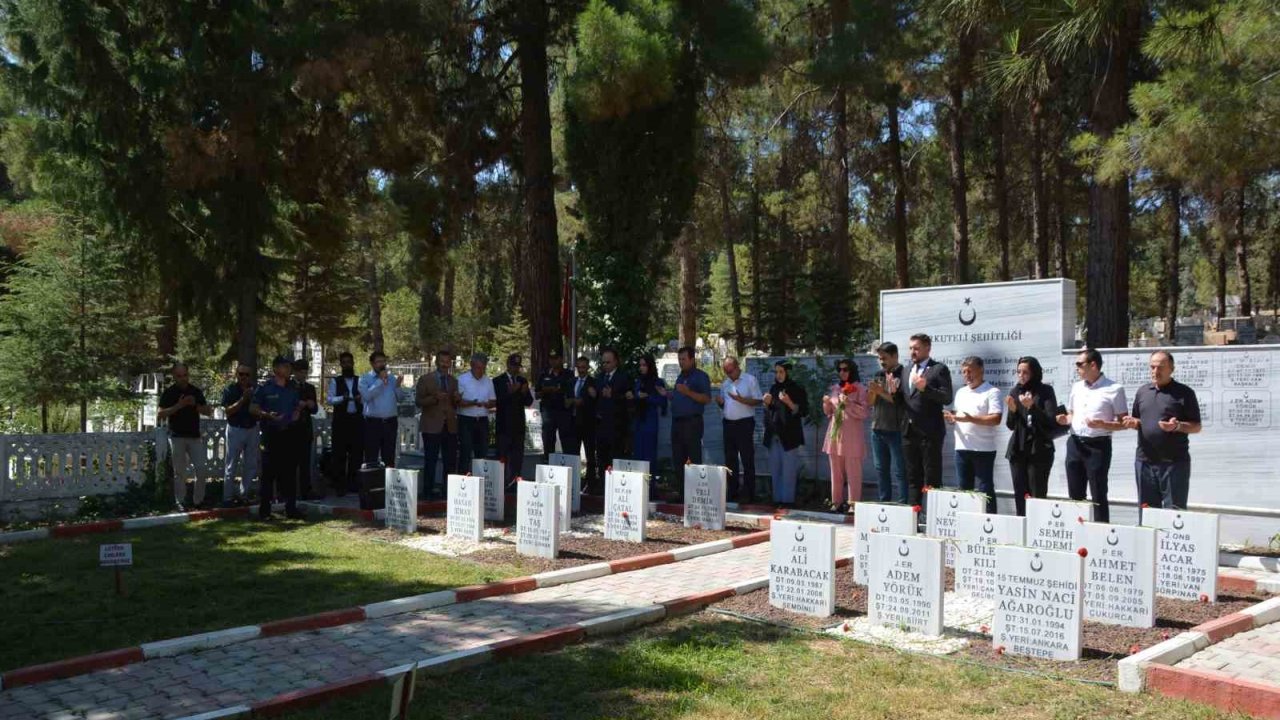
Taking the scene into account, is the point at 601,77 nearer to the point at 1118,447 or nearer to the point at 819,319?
the point at 1118,447

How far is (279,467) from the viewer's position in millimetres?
11852

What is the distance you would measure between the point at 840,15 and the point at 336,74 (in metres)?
8.58

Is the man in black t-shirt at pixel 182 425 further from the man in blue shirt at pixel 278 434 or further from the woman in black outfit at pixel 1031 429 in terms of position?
the woman in black outfit at pixel 1031 429

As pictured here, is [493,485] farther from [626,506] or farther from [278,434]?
[278,434]

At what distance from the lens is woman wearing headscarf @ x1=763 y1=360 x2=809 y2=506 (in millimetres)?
11688

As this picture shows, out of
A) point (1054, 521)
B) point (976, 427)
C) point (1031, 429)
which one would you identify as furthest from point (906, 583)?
point (976, 427)

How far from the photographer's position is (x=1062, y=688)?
5.32 meters

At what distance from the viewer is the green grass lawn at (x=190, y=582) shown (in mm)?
6699

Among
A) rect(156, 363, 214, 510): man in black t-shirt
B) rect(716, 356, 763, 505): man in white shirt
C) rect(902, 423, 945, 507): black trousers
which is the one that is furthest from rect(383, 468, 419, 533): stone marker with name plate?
rect(902, 423, 945, 507): black trousers

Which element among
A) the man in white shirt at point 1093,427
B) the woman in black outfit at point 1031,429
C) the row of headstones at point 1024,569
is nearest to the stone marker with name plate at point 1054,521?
the row of headstones at point 1024,569

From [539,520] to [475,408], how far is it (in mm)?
3818

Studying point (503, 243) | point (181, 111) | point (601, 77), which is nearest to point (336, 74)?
point (181, 111)

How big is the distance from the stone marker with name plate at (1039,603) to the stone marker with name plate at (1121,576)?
764 mm

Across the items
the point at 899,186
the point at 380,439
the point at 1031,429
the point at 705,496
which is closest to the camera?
the point at 1031,429
